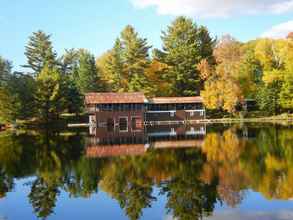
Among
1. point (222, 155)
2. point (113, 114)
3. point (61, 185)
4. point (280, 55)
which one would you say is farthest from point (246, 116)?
point (61, 185)

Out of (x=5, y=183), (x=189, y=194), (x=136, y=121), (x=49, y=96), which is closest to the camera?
(x=189, y=194)

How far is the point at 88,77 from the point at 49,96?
19.6 metres

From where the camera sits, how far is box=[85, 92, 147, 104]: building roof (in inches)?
2340

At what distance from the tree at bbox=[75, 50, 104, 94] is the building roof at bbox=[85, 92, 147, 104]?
1973cm

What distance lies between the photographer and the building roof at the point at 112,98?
59.4 m

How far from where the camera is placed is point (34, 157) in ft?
84.7

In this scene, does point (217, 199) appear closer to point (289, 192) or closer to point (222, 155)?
point (289, 192)

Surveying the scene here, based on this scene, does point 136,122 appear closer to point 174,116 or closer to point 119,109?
point 119,109

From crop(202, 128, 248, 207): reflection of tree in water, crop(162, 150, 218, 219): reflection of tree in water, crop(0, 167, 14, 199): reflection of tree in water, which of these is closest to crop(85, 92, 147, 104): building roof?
crop(202, 128, 248, 207): reflection of tree in water

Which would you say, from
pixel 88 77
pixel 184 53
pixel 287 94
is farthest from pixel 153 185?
pixel 88 77

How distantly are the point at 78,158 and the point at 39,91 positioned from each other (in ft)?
128

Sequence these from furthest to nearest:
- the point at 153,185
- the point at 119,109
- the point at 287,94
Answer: the point at 287,94 → the point at 119,109 → the point at 153,185

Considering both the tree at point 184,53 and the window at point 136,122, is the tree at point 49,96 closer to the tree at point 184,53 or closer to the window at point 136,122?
the window at point 136,122

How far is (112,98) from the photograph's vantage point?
2370 inches
